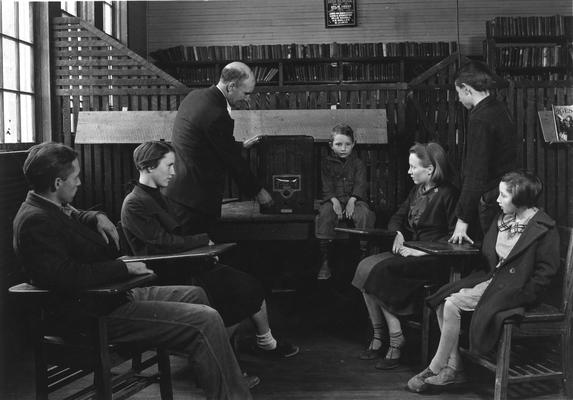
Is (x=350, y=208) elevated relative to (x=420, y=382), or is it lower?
elevated

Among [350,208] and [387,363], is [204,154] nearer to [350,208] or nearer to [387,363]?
[350,208]

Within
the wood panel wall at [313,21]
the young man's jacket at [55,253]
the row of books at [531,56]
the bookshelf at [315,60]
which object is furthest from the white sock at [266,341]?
the wood panel wall at [313,21]

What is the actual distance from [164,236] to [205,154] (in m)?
0.81

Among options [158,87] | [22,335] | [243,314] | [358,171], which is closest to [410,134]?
[358,171]

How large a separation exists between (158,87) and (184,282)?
280 centimetres

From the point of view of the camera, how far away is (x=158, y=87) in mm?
5852

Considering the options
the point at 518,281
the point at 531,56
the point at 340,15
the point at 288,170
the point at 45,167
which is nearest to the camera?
the point at 45,167

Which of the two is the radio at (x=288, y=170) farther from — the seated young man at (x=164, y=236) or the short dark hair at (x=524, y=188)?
the short dark hair at (x=524, y=188)

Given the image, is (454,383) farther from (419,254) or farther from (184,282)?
(184,282)

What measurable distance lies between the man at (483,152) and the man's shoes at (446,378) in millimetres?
745

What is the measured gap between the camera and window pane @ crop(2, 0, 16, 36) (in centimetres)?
464

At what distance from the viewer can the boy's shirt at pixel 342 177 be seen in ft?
16.0

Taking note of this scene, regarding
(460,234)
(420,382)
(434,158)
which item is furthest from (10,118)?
(420,382)

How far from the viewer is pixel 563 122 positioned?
231 inches
